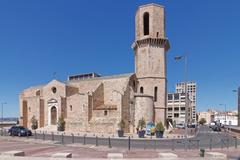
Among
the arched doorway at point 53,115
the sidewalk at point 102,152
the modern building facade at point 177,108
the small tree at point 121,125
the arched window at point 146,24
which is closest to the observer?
the sidewalk at point 102,152

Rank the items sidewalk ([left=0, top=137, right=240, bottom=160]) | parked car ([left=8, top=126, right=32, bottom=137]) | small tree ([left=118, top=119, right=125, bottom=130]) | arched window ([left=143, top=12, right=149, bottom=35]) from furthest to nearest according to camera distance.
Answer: arched window ([left=143, top=12, right=149, bottom=35]), small tree ([left=118, top=119, right=125, bottom=130]), parked car ([left=8, top=126, right=32, bottom=137]), sidewalk ([left=0, top=137, right=240, bottom=160])

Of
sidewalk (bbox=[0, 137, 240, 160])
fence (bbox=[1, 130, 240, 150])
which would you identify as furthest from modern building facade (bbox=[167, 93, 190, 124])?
sidewalk (bbox=[0, 137, 240, 160])

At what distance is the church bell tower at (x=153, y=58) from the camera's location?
52031 millimetres

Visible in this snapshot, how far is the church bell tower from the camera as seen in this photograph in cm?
5203

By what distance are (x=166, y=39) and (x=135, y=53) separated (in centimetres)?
817

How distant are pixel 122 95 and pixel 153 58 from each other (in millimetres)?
12671

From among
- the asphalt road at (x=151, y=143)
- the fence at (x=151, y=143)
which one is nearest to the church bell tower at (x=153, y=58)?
the asphalt road at (x=151, y=143)

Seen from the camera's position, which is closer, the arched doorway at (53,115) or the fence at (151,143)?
the fence at (151,143)

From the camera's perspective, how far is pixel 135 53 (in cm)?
5734

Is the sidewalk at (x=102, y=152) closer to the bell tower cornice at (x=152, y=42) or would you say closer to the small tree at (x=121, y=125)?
the small tree at (x=121, y=125)

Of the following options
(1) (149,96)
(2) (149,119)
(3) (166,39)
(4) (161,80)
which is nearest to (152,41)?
(3) (166,39)

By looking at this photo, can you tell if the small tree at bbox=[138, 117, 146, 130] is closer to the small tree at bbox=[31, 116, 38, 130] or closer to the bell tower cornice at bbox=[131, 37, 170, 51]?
the bell tower cornice at bbox=[131, 37, 170, 51]

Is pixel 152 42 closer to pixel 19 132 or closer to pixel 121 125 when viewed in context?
pixel 121 125

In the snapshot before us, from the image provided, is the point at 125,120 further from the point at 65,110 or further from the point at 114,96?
the point at 65,110
